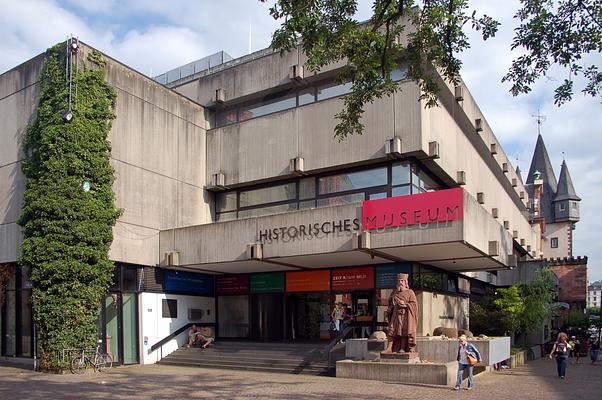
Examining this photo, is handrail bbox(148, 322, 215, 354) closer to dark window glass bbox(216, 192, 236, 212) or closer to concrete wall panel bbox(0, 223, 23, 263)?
dark window glass bbox(216, 192, 236, 212)

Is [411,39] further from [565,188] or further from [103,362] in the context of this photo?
[565,188]

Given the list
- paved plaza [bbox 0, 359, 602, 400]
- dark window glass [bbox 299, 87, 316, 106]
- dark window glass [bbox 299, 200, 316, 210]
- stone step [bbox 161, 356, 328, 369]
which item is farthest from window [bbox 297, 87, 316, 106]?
paved plaza [bbox 0, 359, 602, 400]

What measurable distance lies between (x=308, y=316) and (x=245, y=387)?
8.83 m

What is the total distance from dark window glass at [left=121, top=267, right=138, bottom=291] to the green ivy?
1238mm

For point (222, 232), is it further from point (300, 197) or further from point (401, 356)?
point (401, 356)

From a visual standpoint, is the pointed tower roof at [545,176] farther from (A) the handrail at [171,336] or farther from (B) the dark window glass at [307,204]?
(A) the handrail at [171,336]

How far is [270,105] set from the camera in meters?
24.9

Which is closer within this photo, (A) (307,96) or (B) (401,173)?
(B) (401,173)

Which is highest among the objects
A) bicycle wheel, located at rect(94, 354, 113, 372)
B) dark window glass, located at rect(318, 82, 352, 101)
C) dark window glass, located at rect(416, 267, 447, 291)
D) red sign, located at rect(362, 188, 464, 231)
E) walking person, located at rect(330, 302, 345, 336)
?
dark window glass, located at rect(318, 82, 352, 101)

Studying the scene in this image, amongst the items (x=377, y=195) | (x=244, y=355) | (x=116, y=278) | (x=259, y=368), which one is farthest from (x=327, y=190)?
(x=116, y=278)

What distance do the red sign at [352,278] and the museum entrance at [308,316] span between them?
0.74 m

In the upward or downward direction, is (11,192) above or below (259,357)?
above

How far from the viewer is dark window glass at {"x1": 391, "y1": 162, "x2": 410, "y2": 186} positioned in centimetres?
2116

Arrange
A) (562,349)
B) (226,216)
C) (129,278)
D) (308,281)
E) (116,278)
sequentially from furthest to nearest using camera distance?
1. (226,216)
2. (308,281)
3. (129,278)
4. (116,278)
5. (562,349)
